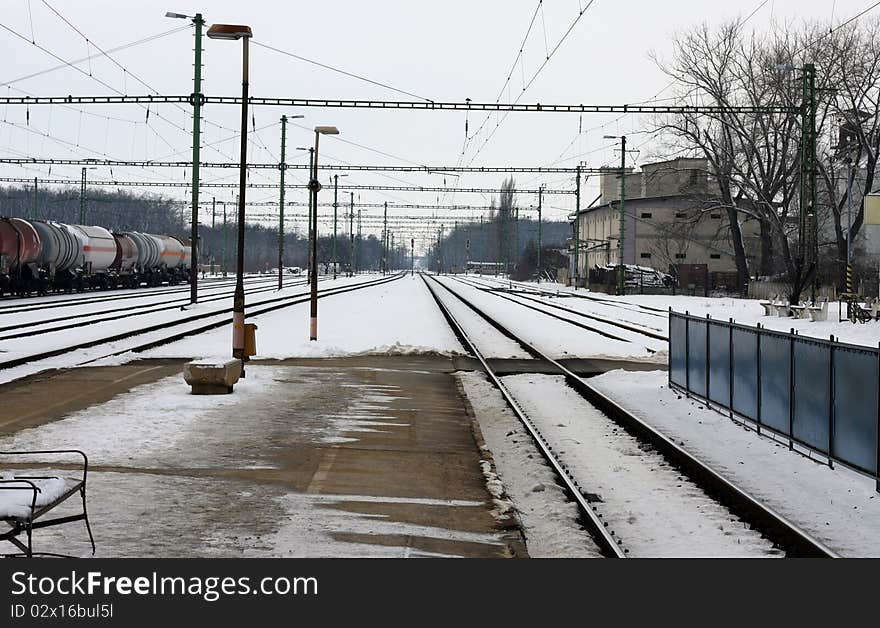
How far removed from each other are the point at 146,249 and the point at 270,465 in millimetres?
63647

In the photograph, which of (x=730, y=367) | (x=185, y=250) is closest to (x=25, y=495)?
(x=730, y=367)

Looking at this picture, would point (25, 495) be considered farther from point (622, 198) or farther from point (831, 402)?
point (622, 198)

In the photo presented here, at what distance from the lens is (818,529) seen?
30.2ft

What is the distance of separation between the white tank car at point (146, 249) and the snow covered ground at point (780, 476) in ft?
189

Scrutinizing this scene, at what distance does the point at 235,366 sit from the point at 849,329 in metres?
25.4

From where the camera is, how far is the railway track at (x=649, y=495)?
339 inches

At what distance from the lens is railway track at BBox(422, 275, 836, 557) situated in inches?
339

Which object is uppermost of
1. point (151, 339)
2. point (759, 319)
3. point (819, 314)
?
point (819, 314)

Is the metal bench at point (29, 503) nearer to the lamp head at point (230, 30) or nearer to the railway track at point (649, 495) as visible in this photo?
the railway track at point (649, 495)

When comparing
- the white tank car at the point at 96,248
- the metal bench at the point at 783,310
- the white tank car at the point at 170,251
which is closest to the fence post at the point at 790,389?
the metal bench at the point at 783,310

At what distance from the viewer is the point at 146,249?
72.4 meters

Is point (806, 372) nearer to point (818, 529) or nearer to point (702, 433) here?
point (702, 433)

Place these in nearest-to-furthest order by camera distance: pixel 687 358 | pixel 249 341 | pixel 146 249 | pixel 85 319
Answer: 1. pixel 687 358
2. pixel 249 341
3. pixel 85 319
4. pixel 146 249
